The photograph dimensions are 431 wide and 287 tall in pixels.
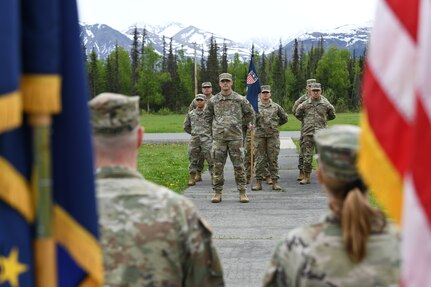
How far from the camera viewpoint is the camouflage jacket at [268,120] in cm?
A: 1257

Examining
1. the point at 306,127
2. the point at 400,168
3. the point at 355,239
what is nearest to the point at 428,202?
the point at 400,168

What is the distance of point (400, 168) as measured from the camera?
2061 mm

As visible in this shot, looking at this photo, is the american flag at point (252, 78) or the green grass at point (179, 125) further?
the green grass at point (179, 125)

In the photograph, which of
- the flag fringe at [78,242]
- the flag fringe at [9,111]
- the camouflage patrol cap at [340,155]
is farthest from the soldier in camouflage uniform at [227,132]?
the flag fringe at [9,111]

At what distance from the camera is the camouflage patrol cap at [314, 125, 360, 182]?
8.18 feet

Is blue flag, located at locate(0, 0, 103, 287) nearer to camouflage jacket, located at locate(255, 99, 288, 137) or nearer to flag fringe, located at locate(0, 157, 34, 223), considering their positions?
flag fringe, located at locate(0, 157, 34, 223)

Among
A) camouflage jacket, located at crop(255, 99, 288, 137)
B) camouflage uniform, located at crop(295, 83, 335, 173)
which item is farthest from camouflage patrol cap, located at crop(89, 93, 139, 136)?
camouflage uniform, located at crop(295, 83, 335, 173)

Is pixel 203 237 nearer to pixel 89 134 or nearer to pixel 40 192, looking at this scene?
pixel 89 134

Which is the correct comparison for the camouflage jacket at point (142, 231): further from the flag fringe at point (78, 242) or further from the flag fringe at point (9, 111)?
the flag fringe at point (9, 111)

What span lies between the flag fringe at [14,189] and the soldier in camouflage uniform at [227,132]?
28.0 feet

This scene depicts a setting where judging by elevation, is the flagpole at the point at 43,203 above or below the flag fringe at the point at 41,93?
below

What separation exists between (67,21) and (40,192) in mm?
537

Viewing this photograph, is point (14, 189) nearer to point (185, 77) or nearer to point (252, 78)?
point (252, 78)

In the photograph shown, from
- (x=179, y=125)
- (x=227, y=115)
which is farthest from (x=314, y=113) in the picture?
(x=179, y=125)
